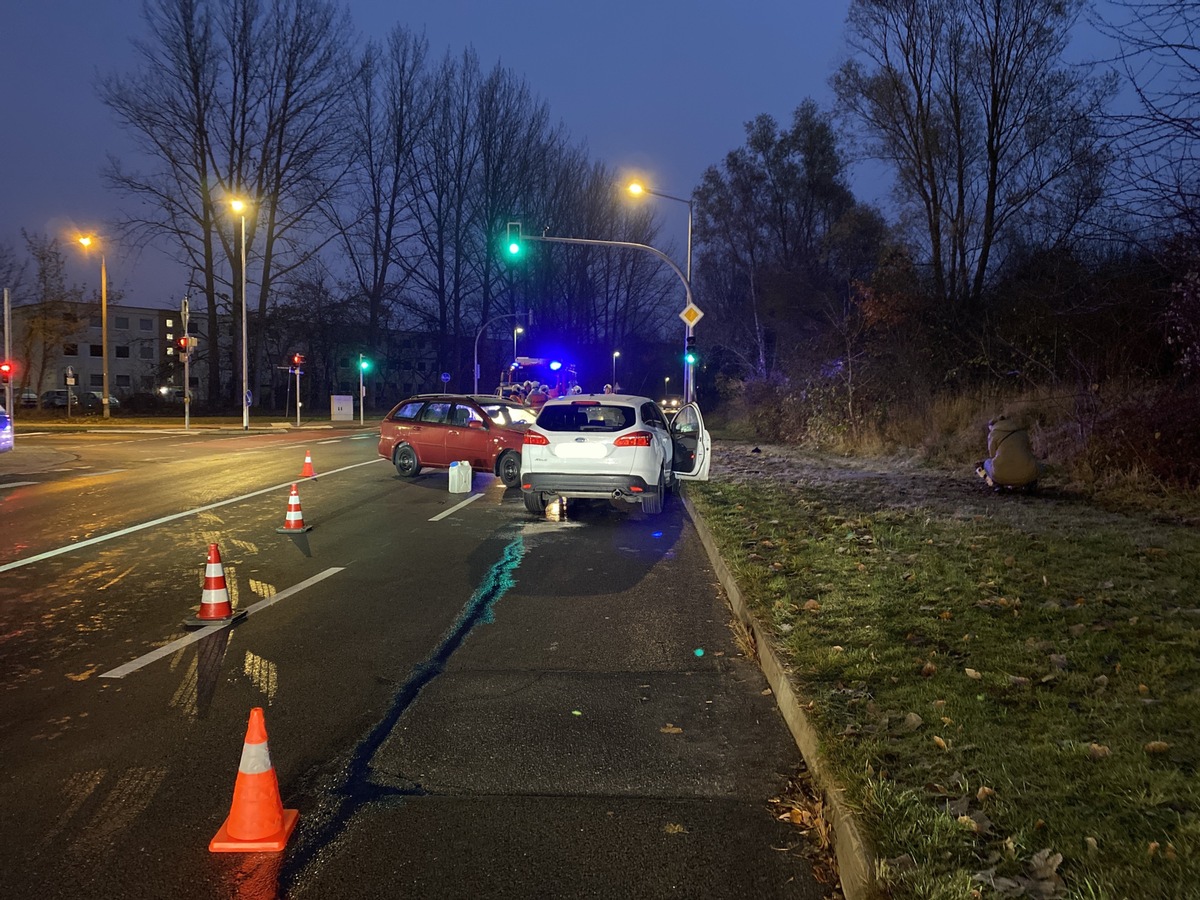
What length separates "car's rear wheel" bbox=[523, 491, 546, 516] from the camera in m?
11.8

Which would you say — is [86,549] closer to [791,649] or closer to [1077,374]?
[791,649]

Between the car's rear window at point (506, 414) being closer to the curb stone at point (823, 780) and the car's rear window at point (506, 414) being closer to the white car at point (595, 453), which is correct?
the white car at point (595, 453)

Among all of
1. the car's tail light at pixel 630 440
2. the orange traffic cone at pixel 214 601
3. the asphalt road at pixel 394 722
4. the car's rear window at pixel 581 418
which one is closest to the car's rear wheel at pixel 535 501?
the car's rear window at pixel 581 418

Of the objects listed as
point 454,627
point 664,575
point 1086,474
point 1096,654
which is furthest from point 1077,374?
point 454,627

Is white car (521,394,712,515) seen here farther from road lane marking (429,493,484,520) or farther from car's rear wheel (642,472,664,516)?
road lane marking (429,493,484,520)

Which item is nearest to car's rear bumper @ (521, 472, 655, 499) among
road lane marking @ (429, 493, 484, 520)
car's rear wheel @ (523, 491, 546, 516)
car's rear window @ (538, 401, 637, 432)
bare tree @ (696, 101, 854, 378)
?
car's rear wheel @ (523, 491, 546, 516)

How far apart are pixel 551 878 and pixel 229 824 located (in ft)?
4.44

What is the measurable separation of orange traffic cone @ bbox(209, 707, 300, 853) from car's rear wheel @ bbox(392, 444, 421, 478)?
13.2 meters

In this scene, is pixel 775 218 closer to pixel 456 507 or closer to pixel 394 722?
pixel 456 507

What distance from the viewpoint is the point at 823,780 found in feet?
12.4

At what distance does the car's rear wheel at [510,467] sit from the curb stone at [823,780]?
871 centimetres

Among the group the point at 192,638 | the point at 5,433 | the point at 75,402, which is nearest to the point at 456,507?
the point at 192,638

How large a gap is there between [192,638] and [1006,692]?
5530 mm

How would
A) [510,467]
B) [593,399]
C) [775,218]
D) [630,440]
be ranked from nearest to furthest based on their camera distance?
[630,440] → [593,399] → [510,467] → [775,218]
